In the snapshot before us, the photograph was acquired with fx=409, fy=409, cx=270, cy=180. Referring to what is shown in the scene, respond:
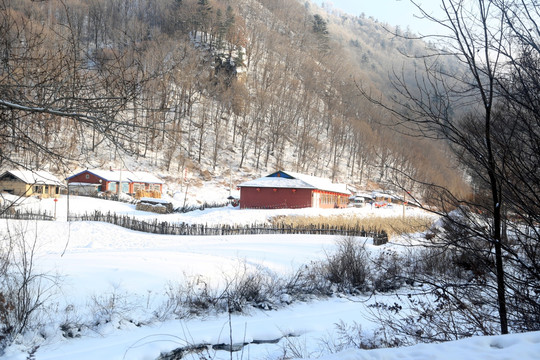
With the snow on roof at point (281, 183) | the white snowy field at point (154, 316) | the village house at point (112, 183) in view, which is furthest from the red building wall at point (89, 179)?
the white snowy field at point (154, 316)

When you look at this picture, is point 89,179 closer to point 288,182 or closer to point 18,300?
point 288,182

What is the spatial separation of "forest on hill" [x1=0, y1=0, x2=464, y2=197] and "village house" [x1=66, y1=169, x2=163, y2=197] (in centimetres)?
202

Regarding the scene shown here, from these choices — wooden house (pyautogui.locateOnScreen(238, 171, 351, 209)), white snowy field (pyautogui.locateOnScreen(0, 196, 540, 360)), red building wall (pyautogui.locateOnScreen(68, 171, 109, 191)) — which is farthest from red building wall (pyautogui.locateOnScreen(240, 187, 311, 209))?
white snowy field (pyautogui.locateOnScreen(0, 196, 540, 360))

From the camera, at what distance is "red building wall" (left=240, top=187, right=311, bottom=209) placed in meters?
43.3

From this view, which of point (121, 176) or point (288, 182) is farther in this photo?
point (121, 176)

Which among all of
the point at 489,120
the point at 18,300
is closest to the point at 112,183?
the point at 18,300

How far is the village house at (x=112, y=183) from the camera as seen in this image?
49.6m

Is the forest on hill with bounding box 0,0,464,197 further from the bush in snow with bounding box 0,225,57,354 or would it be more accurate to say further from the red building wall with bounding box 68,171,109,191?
the red building wall with bounding box 68,171,109,191

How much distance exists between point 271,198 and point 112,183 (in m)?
22.6

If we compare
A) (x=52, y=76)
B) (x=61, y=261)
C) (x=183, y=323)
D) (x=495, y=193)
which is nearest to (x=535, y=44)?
(x=495, y=193)

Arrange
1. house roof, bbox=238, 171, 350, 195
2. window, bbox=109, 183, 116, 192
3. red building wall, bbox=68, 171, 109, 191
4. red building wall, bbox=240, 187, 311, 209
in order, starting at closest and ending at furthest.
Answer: house roof, bbox=238, 171, 350, 195
red building wall, bbox=240, 187, 311, 209
red building wall, bbox=68, 171, 109, 191
window, bbox=109, 183, 116, 192

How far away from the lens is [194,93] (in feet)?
15.8

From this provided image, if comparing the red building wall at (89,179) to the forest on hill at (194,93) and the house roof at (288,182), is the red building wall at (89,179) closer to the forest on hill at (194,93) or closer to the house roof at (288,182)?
the forest on hill at (194,93)

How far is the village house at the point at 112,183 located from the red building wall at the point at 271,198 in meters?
12.3
